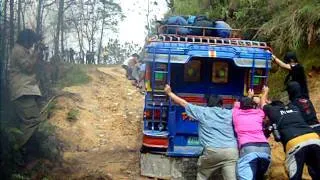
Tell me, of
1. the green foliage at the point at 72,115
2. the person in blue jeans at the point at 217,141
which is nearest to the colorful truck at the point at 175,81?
the person in blue jeans at the point at 217,141

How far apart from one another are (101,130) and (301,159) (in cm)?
715

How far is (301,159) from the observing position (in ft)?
20.1

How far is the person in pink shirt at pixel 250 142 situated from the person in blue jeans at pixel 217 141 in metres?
0.10

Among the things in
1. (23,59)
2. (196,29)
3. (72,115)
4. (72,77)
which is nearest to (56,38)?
(72,77)

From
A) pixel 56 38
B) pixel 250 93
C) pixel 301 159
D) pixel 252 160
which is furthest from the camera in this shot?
pixel 56 38

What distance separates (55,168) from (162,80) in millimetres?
2207

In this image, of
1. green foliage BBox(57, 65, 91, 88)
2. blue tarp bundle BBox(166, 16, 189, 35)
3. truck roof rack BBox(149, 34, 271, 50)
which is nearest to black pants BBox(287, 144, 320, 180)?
truck roof rack BBox(149, 34, 271, 50)

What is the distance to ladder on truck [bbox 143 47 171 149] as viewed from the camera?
7.79 meters

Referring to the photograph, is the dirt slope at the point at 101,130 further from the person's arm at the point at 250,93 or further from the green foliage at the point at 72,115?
the person's arm at the point at 250,93

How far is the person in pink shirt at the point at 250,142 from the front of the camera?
19.6 ft

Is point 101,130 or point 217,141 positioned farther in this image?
point 101,130

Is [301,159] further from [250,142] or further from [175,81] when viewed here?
[175,81]

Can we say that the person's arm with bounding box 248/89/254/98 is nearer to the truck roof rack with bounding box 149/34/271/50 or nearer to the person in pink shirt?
the truck roof rack with bounding box 149/34/271/50

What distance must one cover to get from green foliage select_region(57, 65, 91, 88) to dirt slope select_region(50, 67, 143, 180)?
31 cm
